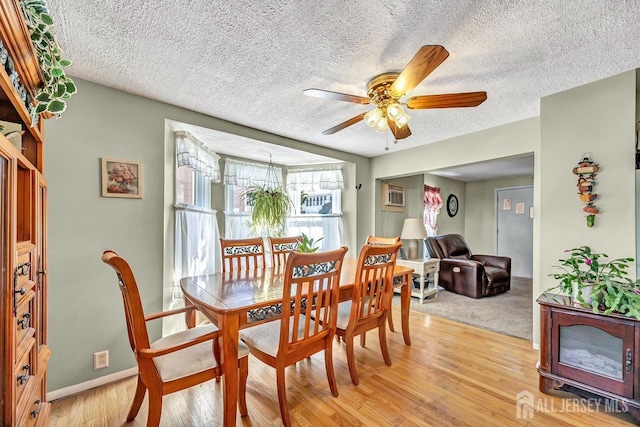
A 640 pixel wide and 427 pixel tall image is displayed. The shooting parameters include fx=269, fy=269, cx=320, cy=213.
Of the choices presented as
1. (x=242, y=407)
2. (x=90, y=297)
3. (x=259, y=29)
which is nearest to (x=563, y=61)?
(x=259, y=29)

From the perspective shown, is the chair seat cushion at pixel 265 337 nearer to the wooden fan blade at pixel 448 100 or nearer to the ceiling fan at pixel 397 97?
the ceiling fan at pixel 397 97

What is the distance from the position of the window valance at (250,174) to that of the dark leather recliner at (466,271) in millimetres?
2788

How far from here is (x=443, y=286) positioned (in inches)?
177

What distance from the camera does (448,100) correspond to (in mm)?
1759

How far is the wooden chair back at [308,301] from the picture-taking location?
1.54 metres

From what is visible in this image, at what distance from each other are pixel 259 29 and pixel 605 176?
2.65 meters

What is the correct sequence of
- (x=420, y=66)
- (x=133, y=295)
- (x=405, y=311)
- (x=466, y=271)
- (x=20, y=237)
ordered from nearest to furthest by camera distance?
(x=20, y=237)
(x=133, y=295)
(x=420, y=66)
(x=405, y=311)
(x=466, y=271)

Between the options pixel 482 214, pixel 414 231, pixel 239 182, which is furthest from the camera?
pixel 482 214

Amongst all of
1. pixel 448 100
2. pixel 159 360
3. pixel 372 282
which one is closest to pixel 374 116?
pixel 448 100

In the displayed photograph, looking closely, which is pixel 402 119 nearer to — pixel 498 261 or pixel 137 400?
pixel 137 400

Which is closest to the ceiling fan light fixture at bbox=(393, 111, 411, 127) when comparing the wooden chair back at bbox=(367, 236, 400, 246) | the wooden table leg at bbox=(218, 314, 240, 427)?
the wooden chair back at bbox=(367, 236, 400, 246)

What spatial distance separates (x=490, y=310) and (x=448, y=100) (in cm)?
304

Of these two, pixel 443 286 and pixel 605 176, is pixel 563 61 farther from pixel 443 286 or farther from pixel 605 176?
pixel 443 286

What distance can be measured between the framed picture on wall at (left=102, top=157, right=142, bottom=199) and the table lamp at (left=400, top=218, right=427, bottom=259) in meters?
3.51
